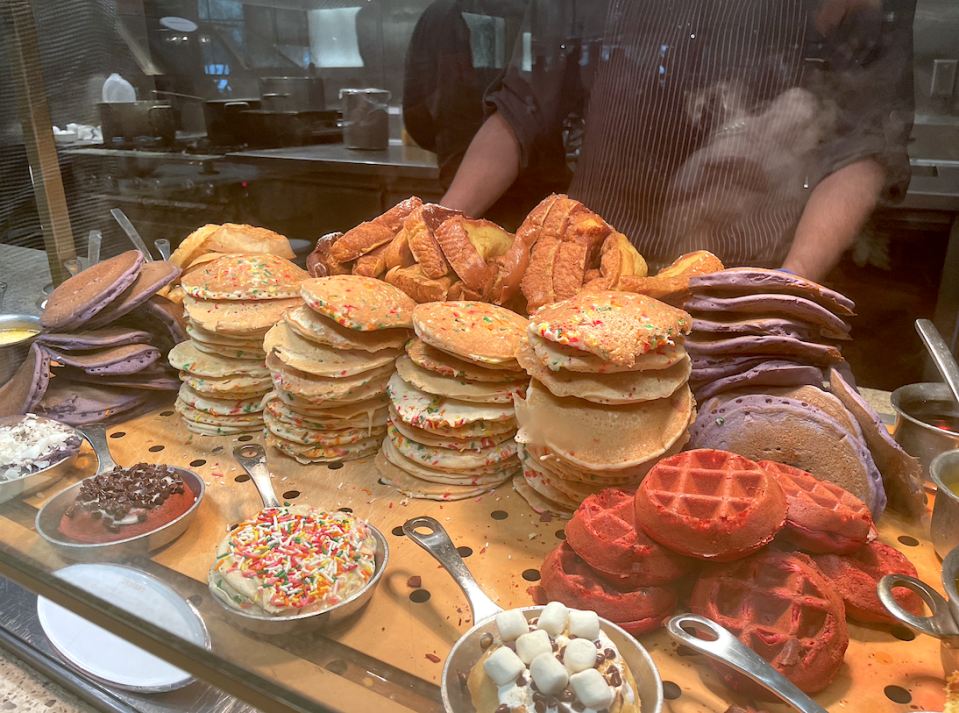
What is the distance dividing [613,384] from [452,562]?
556 mm

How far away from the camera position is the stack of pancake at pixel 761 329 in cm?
159

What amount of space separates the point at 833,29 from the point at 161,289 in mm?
2228

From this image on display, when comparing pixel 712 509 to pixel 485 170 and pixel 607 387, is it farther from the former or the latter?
pixel 485 170

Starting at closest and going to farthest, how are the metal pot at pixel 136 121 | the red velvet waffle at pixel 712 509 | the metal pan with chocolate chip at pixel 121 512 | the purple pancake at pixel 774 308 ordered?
the red velvet waffle at pixel 712 509
the metal pan with chocolate chip at pixel 121 512
the purple pancake at pixel 774 308
the metal pot at pixel 136 121

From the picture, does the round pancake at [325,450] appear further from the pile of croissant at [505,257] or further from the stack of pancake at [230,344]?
the pile of croissant at [505,257]

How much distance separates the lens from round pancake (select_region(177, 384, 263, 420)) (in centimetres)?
218

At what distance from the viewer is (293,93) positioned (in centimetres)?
216

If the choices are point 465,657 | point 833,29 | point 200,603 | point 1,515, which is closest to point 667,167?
point 833,29

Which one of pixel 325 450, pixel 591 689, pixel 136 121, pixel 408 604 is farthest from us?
pixel 136 121

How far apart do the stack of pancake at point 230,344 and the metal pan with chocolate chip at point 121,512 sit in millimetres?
366

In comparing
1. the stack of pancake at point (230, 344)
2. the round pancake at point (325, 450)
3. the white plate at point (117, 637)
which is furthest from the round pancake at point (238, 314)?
the white plate at point (117, 637)

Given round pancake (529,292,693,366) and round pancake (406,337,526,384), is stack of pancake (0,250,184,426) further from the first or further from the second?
round pancake (529,292,693,366)

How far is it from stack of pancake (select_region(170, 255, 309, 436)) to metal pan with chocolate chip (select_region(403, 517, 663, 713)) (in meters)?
1.33

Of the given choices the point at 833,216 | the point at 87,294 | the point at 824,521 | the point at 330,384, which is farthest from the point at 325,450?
the point at 833,216
